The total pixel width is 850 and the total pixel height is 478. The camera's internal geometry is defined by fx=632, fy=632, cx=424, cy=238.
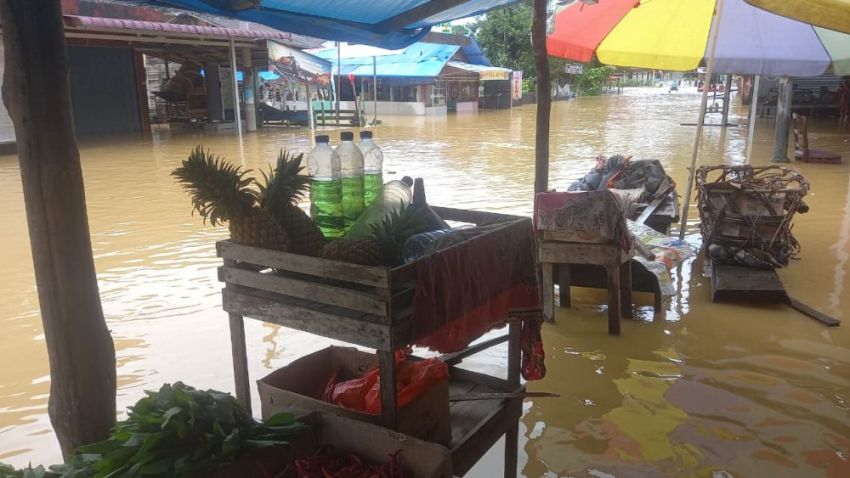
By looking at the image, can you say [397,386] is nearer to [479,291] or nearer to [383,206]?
[479,291]

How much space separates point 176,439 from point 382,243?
0.86 m

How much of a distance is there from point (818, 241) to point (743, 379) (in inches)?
164

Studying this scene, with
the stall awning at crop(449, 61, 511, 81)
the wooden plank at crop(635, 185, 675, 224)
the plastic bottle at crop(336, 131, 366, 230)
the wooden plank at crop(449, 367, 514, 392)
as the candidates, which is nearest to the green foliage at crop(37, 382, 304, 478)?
the plastic bottle at crop(336, 131, 366, 230)

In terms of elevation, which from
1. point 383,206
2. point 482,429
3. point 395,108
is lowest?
point 482,429

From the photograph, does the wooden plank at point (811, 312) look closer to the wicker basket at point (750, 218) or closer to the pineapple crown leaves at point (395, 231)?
the wicker basket at point (750, 218)

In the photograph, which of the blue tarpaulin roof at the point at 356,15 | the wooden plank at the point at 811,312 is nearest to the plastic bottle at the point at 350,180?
the blue tarpaulin roof at the point at 356,15

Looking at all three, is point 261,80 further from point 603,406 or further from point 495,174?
point 603,406

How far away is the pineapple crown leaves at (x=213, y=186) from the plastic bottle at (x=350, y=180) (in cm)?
38

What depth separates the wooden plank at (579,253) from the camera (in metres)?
4.62

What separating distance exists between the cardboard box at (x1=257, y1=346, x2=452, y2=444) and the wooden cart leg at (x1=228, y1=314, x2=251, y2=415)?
134 mm

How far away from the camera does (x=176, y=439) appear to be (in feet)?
6.08

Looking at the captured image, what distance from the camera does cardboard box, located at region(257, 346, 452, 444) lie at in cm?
213

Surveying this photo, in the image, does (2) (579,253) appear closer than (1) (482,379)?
No

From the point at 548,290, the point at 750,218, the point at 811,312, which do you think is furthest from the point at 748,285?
the point at 548,290
